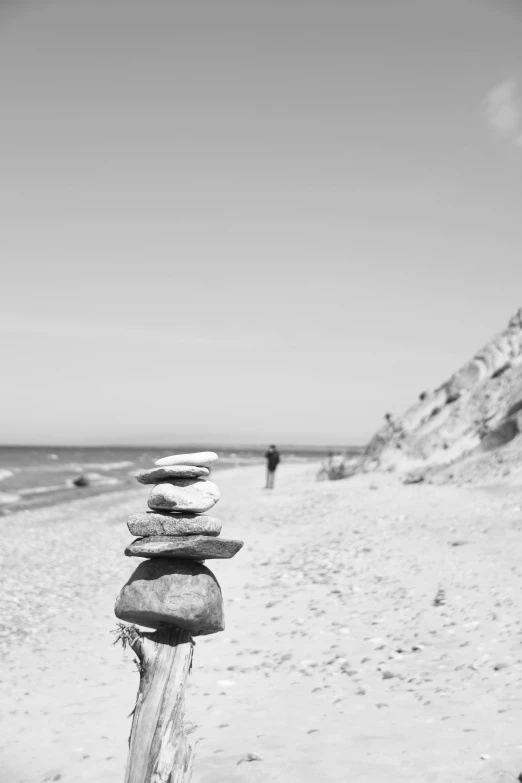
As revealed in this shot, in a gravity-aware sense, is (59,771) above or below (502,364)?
below

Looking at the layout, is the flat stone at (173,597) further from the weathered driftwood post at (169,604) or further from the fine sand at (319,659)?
the fine sand at (319,659)

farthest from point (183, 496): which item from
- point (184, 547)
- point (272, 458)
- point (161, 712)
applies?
point (272, 458)

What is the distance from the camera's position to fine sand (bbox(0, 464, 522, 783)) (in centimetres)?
738

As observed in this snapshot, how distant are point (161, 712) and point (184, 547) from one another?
5.08ft

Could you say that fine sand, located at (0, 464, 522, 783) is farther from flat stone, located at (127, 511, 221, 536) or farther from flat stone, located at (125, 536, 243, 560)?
flat stone, located at (127, 511, 221, 536)

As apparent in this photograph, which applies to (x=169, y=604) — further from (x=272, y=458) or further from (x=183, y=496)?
(x=272, y=458)

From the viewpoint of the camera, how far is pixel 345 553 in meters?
17.8

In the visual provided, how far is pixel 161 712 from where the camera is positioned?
609cm

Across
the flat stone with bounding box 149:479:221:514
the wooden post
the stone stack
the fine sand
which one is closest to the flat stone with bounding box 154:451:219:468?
the stone stack

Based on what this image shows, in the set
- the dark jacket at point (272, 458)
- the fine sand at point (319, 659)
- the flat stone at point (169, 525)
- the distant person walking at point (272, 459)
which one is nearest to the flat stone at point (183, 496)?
the flat stone at point (169, 525)

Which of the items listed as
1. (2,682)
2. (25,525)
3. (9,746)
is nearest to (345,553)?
(2,682)

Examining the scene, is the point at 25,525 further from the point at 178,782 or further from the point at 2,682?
the point at 178,782

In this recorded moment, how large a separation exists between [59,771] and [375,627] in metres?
6.16

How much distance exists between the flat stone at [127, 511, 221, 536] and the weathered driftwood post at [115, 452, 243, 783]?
0.03 feet
